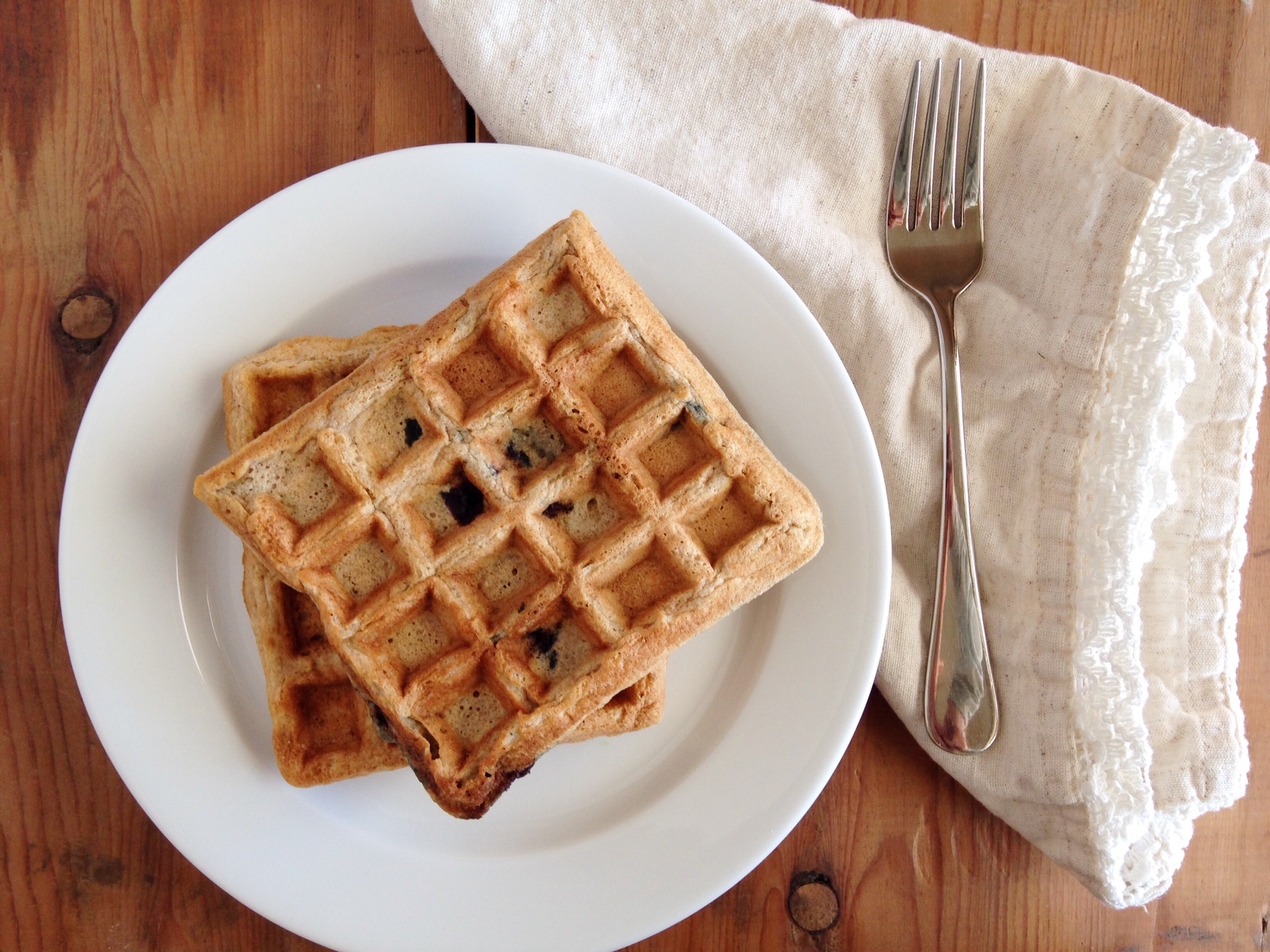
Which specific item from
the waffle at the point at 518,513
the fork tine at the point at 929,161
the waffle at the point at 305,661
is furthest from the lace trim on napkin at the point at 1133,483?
the waffle at the point at 305,661

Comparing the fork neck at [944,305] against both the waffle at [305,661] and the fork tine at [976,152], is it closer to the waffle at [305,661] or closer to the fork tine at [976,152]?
the fork tine at [976,152]

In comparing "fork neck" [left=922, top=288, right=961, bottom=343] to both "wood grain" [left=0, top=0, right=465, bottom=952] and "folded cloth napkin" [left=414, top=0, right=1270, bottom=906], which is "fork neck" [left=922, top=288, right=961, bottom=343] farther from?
"wood grain" [left=0, top=0, right=465, bottom=952]

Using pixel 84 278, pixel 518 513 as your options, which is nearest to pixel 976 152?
pixel 518 513

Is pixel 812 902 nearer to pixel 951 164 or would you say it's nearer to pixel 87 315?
pixel 951 164

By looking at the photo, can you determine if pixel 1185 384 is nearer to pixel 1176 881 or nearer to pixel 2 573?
pixel 1176 881

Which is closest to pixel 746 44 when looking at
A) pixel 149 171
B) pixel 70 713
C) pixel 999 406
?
pixel 999 406
